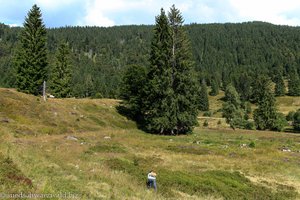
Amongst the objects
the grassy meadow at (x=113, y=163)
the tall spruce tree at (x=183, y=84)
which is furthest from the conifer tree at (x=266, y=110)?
the grassy meadow at (x=113, y=163)

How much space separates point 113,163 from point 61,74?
5672 cm

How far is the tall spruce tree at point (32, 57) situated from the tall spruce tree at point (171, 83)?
66.7 ft

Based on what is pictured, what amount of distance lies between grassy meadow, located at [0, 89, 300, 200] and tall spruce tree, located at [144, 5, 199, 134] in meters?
8.74

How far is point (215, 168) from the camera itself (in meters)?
33.0

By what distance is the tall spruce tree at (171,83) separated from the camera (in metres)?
61.7

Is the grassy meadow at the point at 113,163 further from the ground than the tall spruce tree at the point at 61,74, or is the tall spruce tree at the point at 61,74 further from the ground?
the tall spruce tree at the point at 61,74

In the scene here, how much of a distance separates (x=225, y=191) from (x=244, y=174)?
7.37 metres

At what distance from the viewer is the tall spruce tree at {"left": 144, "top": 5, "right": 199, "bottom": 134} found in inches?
2430

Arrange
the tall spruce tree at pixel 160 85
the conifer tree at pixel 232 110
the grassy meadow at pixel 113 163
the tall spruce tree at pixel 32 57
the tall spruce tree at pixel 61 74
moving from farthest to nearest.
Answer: the conifer tree at pixel 232 110, the tall spruce tree at pixel 61 74, the tall spruce tree at pixel 32 57, the tall spruce tree at pixel 160 85, the grassy meadow at pixel 113 163

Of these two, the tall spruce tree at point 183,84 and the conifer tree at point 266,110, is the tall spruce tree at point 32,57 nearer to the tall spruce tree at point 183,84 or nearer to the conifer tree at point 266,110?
the tall spruce tree at point 183,84

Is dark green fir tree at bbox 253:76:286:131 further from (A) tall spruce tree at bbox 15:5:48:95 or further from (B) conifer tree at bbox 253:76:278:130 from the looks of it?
(A) tall spruce tree at bbox 15:5:48:95

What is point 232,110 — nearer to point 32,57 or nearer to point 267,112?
point 267,112

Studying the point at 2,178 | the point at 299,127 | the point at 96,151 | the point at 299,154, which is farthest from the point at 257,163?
the point at 299,127

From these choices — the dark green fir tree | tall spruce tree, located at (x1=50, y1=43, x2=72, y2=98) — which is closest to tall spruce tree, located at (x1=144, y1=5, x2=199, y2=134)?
tall spruce tree, located at (x1=50, y1=43, x2=72, y2=98)
